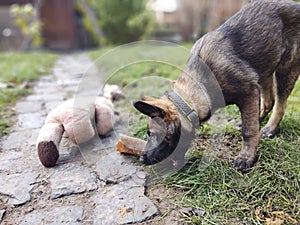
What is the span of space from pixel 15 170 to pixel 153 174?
103 cm

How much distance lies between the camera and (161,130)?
188 centimetres

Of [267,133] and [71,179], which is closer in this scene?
[71,179]

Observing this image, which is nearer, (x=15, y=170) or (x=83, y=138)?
(x=15, y=170)

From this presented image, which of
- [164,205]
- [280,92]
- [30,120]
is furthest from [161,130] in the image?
[30,120]

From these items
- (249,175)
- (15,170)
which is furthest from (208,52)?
(15,170)

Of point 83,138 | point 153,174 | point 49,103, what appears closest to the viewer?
point 153,174

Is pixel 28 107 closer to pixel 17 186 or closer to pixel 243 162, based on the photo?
pixel 17 186

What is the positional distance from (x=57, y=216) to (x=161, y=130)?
79 cm

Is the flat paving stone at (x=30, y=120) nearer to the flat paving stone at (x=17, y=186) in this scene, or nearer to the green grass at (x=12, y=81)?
the green grass at (x=12, y=81)

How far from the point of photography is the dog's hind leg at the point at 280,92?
7.49 ft

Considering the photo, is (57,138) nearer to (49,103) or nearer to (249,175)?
(249,175)

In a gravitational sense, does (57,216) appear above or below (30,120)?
above

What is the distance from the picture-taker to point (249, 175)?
1981mm

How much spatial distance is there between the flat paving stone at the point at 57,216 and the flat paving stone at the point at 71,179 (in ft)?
0.50
